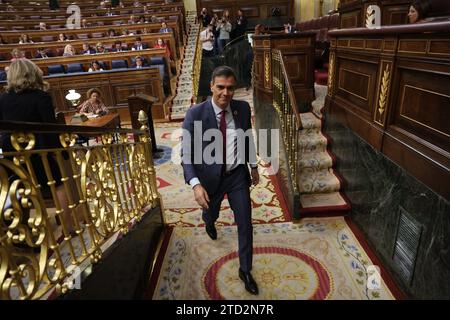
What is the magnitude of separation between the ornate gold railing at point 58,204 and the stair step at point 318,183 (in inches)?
64.9

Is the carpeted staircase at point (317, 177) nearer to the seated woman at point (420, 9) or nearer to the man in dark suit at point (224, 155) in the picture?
the man in dark suit at point (224, 155)

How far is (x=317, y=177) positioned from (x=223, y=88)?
6.29 feet

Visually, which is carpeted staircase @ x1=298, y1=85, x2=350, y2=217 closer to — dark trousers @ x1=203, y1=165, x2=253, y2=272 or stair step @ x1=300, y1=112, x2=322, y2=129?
stair step @ x1=300, y1=112, x2=322, y2=129

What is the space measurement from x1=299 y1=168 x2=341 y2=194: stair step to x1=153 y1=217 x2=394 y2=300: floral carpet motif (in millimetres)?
364

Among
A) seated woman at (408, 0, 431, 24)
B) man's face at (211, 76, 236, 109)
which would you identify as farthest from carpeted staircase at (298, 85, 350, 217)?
man's face at (211, 76, 236, 109)

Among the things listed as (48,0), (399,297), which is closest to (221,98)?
(399,297)

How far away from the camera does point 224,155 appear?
2.17m

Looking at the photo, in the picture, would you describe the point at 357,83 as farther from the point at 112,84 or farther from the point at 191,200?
the point at 112,84

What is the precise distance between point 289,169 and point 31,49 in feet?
28.5

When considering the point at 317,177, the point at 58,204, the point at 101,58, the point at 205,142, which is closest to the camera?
the point at 58,204

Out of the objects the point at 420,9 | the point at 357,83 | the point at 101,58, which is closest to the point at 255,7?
the point at 101,58

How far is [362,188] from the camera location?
281 cm

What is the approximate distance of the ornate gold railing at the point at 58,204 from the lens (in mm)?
1128

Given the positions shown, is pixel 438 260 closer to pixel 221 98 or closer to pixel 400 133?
pixel 400 133
